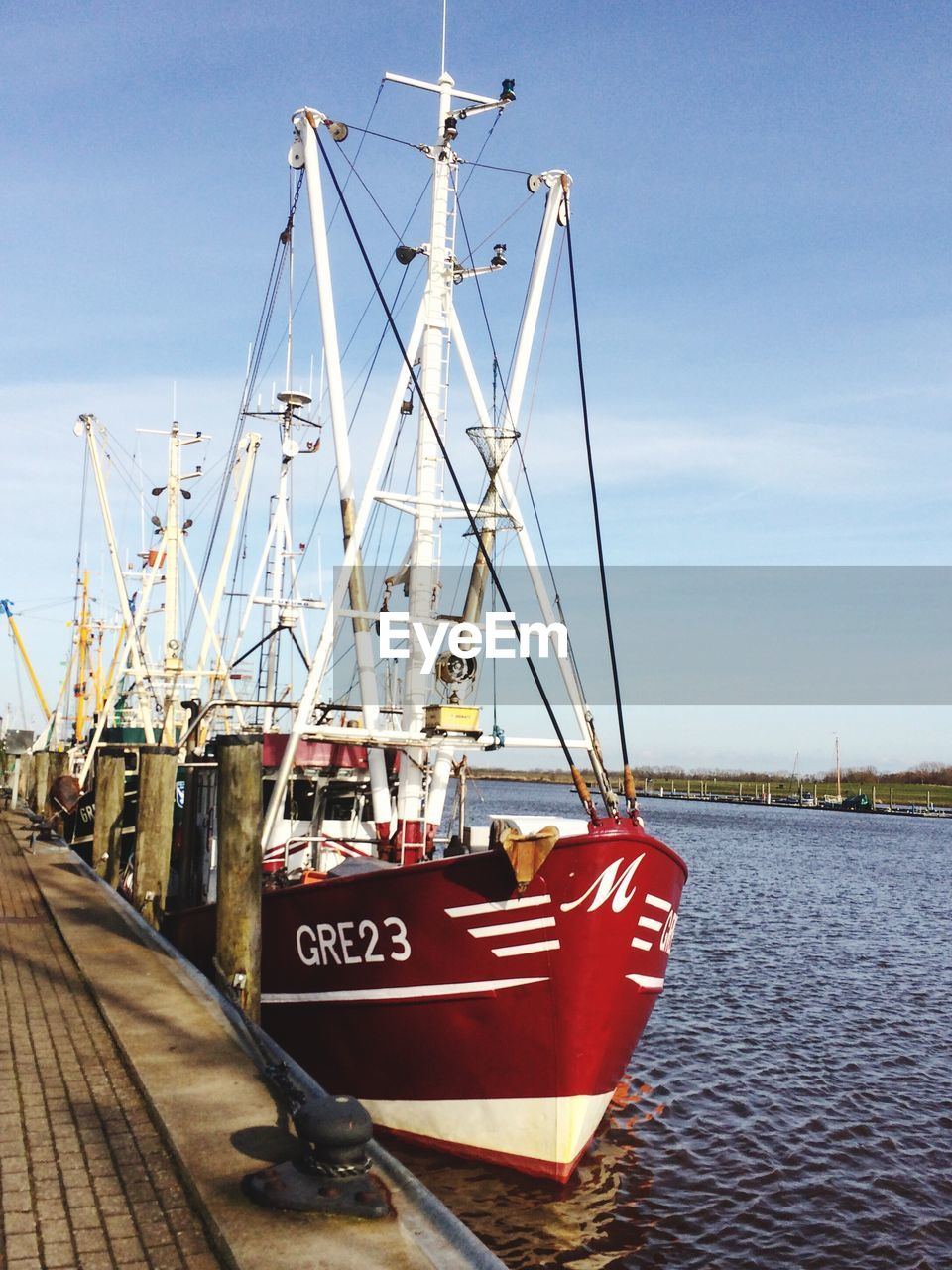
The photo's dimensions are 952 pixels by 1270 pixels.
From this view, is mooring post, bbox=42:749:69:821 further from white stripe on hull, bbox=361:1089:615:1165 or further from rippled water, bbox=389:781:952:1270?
white stripe on hull, bbox=361:1089:615:1165

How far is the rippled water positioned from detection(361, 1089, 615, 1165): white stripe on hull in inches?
15.4

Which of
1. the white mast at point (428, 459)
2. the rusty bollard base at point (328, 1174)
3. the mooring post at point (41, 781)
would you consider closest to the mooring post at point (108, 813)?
the white mast at point (428, 459)

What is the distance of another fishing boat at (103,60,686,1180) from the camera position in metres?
10.1

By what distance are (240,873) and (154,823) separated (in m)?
6.13

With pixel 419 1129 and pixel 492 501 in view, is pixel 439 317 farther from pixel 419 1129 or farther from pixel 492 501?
pixel 419 1129

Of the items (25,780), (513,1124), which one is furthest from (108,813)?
(25,780)

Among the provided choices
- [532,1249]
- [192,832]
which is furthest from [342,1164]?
[192,832]

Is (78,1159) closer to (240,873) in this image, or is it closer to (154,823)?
(240,873)

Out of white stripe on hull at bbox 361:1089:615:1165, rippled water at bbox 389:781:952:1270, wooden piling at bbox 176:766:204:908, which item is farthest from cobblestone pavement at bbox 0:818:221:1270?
wooden piling at bbox 176:766:204:908

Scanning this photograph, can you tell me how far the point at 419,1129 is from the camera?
1113 centimetres

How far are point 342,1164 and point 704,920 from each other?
94.8ft

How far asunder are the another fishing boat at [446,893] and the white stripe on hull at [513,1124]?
0.07 feet

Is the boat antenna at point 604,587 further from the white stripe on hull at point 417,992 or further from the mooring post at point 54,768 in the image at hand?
the mooring post at point 54,768

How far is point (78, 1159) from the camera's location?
6.52 meters
